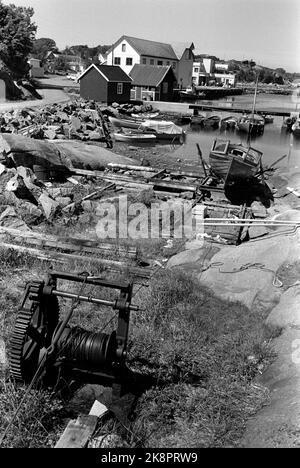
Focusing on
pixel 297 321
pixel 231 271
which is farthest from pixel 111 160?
pixel 297 321

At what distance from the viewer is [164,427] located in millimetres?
4902

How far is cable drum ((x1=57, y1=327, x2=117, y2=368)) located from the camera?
16.2 ft

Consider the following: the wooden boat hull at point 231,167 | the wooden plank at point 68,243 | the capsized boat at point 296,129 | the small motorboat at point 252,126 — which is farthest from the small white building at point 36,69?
the wooden plank at point 68,243

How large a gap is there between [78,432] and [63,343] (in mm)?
935

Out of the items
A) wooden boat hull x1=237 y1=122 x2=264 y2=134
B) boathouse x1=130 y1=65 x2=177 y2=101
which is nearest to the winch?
wooden boat hull x1=237 y1=122 x2=264 y2=134

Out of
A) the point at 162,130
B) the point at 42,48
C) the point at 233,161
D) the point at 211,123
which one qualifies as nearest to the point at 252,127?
the point at 211,123

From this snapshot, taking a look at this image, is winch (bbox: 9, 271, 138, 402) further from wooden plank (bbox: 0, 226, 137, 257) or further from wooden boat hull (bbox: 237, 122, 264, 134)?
wooden boat hull (bbox: 237, 122, 264, 134)

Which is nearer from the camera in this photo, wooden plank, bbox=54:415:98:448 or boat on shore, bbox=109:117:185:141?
wooden plank, bbox=54:415:98:448

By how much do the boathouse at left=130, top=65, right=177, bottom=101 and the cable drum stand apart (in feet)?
187

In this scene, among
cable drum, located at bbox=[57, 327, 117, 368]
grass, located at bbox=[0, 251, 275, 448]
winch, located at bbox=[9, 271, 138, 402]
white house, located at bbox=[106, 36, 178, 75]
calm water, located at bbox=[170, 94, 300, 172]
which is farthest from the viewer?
white house, located at bbox=[106, 36, 178, 75]

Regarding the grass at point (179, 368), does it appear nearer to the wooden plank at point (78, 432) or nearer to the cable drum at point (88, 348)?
the wooden plank at point (78, 432)

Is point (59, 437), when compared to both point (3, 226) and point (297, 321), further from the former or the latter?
point (3, 226)

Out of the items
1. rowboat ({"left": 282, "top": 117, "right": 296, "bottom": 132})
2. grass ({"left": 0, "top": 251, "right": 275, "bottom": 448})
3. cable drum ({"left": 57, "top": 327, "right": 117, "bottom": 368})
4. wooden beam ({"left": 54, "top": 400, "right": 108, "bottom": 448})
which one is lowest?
grass ({"left": 0, "top": 251, "right": 275, "bottom": 448})

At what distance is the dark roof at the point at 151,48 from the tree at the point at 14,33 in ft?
60.4
